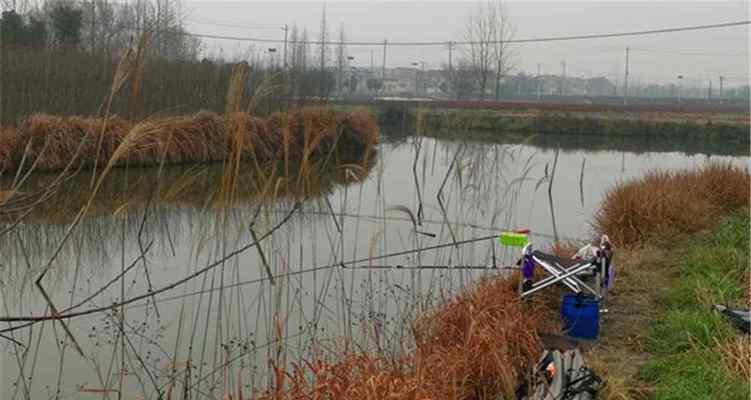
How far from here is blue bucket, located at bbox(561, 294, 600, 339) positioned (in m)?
4.12

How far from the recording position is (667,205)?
7.50m

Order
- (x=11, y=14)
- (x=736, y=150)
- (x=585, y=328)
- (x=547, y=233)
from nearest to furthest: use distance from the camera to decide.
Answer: (x=585, y=328) → (x=547, y=233) → (x=11, y=14) → (x=736, y=150)

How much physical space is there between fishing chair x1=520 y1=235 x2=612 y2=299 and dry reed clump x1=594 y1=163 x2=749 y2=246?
267 centimetres

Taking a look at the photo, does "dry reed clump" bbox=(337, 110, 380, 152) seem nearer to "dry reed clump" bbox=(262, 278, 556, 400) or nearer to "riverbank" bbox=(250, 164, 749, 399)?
"riverbank" bbox=(250, 164, 749, 399)

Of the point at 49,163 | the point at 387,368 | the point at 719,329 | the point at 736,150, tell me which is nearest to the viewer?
the point at 387,368

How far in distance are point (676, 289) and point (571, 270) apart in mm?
937

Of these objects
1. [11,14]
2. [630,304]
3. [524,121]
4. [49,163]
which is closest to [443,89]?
[524,121]

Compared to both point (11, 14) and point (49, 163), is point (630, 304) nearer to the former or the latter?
point (49, 163)

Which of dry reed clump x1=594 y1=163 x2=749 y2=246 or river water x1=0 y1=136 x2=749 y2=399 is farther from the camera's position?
dry reed clump x1=594 y1=163 x2=749 y2=246

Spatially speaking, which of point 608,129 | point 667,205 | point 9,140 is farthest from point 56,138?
point 608,129

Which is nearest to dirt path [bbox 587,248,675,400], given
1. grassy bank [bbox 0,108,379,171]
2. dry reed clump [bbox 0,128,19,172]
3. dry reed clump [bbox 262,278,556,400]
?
dry reed clump [bbox 262,278,556,400]

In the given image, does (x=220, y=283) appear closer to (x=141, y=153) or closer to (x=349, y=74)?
(x=141, y=153)

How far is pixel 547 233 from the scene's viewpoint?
790cm

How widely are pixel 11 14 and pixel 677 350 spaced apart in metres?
18.3
